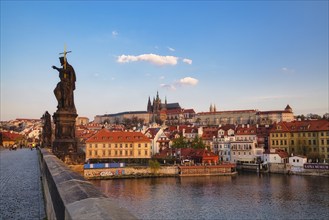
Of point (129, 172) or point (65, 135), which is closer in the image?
point (65, 135)

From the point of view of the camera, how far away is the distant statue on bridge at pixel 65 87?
14.6m

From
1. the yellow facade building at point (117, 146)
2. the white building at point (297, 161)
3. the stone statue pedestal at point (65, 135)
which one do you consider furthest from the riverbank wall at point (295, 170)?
the stone statue pedestal at point (65, 135)

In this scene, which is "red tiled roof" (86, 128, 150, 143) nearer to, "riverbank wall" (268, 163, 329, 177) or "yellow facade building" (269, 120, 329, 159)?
"riverbank wall" (268, 163, 329, 177)

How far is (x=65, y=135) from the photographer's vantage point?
14.6 m

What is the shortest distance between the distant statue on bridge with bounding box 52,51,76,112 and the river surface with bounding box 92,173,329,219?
13.7 meters

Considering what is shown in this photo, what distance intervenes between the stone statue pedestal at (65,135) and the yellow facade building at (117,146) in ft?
186

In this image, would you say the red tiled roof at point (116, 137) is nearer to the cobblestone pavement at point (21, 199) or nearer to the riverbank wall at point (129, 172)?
the riverbank wall at point (129, 172)

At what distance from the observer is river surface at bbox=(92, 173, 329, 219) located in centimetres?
3167

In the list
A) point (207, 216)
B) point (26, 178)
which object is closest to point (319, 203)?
point (207, 216)

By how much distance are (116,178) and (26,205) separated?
5242 cm

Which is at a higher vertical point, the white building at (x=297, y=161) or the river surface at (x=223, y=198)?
the white building at (x=297, y=161)

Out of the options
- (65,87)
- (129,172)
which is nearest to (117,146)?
(129,172)

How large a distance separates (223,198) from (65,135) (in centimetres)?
2845

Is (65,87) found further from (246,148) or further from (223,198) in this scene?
(246,148)
